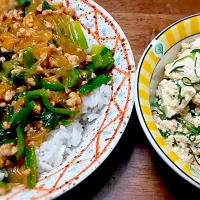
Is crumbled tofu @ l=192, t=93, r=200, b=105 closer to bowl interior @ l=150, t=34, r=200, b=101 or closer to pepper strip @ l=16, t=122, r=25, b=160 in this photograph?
bowl interior @ l=150, t=34, r=200, b=101

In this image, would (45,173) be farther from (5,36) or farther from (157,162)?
(5,36)

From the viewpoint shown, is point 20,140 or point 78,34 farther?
point 78,34

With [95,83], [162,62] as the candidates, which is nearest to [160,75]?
[162,62]

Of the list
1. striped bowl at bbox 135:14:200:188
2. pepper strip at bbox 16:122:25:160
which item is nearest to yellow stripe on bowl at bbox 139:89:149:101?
striped bowl at bbox 135:14:200:188

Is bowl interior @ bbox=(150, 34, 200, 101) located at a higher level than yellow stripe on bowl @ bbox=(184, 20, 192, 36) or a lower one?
lower

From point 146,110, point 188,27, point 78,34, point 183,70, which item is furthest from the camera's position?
point 78,34

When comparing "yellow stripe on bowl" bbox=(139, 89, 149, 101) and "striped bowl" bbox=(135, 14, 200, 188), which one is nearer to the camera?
"striped bowl" bbox=(135, 14, 200, 188)

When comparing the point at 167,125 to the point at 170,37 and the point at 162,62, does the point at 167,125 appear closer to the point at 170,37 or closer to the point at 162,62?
the point at 162,62
